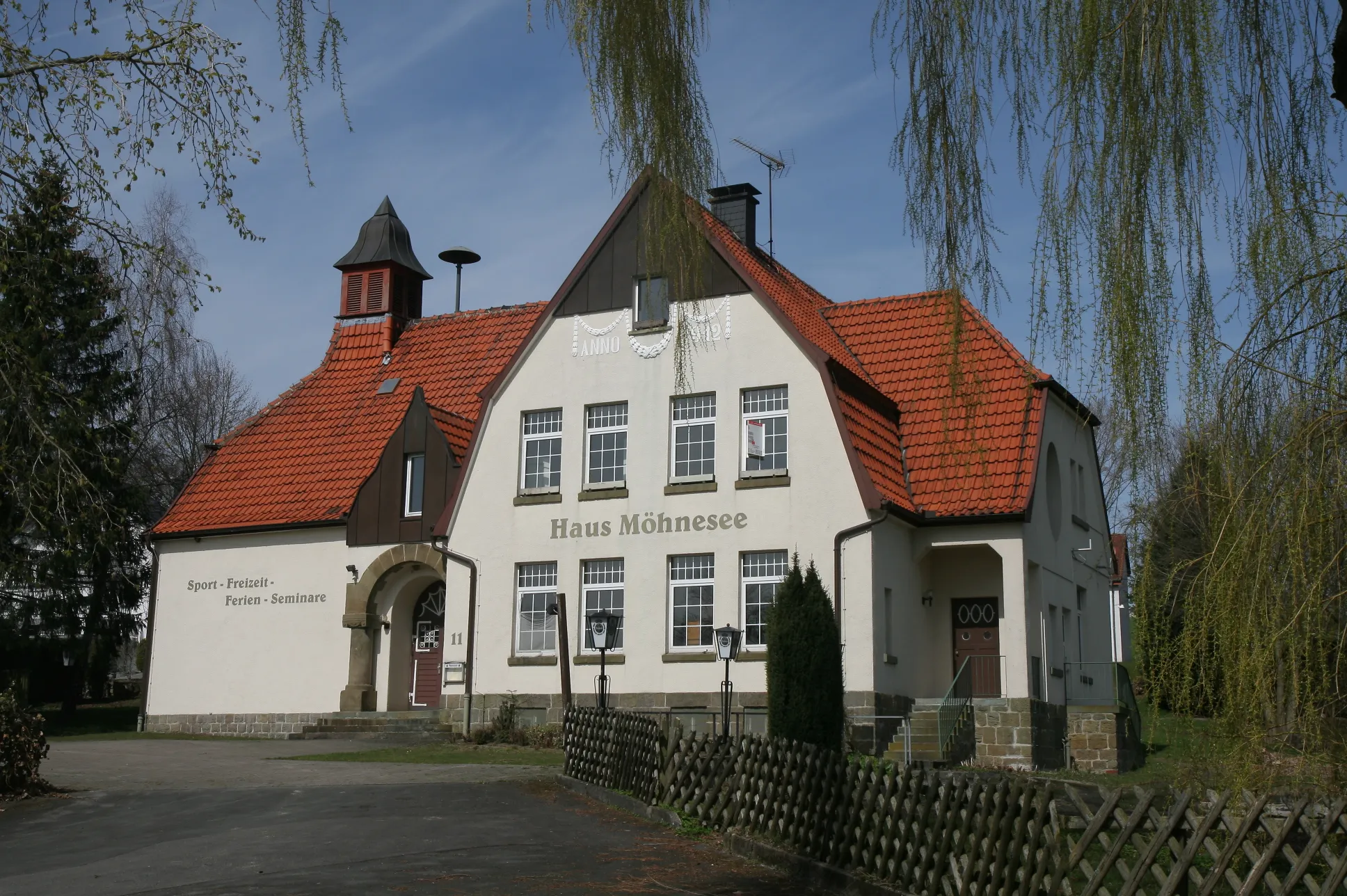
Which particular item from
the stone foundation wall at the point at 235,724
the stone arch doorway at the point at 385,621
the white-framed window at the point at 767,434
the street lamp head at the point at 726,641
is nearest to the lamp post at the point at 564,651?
the street lamp head at the point at 726,641

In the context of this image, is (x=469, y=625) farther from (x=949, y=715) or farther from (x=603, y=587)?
(x=949, y=715)

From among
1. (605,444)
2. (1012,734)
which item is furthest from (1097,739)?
(605,444)

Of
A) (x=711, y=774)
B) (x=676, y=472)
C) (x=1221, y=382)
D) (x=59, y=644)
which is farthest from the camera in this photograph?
(x=59, y=644)

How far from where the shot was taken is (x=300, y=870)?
1203 centimetres

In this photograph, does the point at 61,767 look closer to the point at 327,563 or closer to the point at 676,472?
the point at 327,563

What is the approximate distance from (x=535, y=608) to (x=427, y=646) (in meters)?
4.12

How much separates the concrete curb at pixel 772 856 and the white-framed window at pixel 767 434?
9.35 metres

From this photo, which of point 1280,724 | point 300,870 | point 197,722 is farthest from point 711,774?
point 197,722

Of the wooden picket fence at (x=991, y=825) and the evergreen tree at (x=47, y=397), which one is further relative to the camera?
the evergreen tree at (x=47, y=397)

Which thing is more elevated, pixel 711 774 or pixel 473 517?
pixel 473 517

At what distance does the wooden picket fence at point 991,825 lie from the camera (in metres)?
7.52

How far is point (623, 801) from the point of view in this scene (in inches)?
647

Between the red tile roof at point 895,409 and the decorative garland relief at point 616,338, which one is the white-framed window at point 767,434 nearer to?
the red tile roof at point 895,409

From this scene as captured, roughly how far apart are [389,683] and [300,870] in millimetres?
17605
